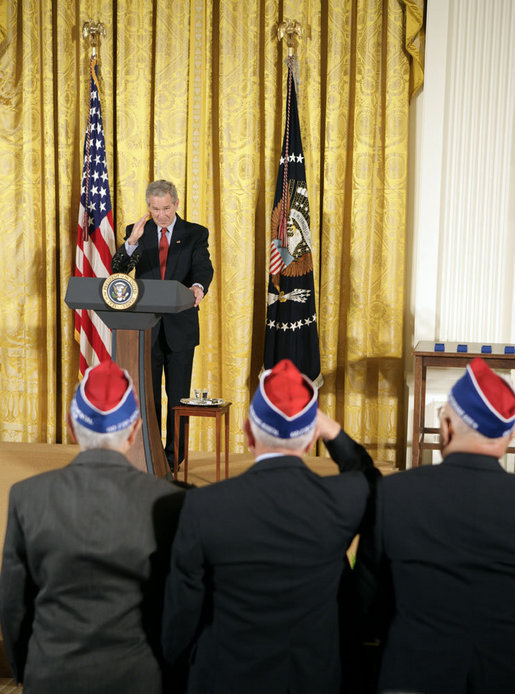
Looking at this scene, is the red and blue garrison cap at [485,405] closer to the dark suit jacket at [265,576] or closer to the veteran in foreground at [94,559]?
the dark suit jacket at [265,576]

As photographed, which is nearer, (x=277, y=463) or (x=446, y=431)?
(x=277, y=463)

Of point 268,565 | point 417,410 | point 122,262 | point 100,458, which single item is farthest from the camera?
point 417,410

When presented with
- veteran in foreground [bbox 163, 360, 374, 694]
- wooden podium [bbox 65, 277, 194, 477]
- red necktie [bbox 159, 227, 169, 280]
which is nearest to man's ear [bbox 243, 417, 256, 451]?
veteran in foreground [bbox 163, 360, 374, 694]

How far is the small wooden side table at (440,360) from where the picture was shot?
178 inches

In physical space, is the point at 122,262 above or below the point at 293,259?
below

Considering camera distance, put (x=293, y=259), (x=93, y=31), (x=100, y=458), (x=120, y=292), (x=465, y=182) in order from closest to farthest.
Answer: (x=100, y=458)
(x=120, y=292)
(x=465, y=182)
(x=293, y=259)
(x=93, y=31)

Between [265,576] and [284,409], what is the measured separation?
39cm

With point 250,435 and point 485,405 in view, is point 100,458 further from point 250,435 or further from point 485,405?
point 485,405

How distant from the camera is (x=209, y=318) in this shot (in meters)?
5.86

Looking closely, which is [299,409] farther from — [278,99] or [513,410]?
[278,99]

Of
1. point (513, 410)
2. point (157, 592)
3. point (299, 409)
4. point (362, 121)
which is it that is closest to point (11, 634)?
point (157, 592)

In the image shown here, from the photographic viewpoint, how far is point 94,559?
1701mm

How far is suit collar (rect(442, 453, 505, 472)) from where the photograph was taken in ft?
5.64

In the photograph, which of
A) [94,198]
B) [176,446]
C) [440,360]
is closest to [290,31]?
[94,198]
